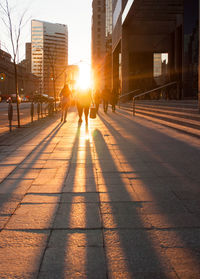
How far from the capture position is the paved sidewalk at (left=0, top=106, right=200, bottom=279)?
2.40 meters

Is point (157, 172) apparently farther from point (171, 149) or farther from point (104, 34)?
point (104, 34)

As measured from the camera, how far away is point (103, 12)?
129m

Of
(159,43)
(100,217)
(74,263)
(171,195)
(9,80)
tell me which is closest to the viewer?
(74,263)

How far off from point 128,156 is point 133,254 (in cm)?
467

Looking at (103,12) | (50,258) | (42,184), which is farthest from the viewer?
(103,12)

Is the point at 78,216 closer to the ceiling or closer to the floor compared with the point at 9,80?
closer to the floor

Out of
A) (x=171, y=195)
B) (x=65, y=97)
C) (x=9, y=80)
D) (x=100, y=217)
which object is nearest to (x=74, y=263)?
(x=100, y=217)

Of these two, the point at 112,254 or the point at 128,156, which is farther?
the point at 128,156

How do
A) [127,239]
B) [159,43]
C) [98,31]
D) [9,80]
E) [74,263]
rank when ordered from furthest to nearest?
Result: [98,31], [9,80], [159,43], [127,239], [74,263]

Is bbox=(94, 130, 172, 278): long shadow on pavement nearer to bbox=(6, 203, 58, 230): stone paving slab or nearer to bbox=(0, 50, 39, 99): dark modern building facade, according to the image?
bbox=(6, 203, 58, 230): stone paving slab

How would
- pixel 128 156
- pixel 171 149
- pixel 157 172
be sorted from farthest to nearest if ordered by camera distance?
pixel 171 149, pixel 128 156, pixel 157 172

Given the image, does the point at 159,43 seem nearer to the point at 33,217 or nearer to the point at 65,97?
the point at 65,97

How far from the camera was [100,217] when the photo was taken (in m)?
3.43

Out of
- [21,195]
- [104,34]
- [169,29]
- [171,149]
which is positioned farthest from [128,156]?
[104,34]
